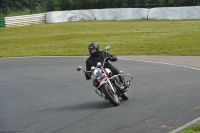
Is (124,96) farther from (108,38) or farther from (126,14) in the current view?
(126,14)

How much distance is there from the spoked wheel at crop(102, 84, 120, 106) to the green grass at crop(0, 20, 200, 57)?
12607mm

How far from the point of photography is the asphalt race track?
10031mm

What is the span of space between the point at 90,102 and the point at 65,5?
130ft

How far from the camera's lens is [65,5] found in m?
51.9

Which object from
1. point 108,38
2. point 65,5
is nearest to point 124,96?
point 108,38

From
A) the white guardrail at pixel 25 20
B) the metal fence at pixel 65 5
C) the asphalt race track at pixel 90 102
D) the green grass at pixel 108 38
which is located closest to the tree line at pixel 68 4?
the metal fence at pixel 65 5

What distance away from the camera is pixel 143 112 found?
434 inches

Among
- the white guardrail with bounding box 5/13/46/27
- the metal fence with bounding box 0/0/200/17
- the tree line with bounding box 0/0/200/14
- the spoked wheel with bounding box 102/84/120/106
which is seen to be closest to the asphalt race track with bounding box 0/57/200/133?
the spoked wheel with bounding box 102/84/120/106

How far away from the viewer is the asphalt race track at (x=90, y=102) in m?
10.0

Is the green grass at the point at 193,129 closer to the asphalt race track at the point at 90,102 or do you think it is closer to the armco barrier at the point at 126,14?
the asphalt race track at the point at 90,102

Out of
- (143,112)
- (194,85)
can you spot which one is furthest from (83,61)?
(143,112)

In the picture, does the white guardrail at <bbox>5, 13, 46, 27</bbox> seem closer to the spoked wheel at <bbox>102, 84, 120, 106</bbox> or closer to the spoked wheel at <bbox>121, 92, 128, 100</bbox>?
the spoked wheel at <bbox>121, 92, 128, 100</bbox>

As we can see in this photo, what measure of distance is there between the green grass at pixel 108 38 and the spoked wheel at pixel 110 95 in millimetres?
12607

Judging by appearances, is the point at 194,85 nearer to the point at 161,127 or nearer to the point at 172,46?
the point at 161,127
